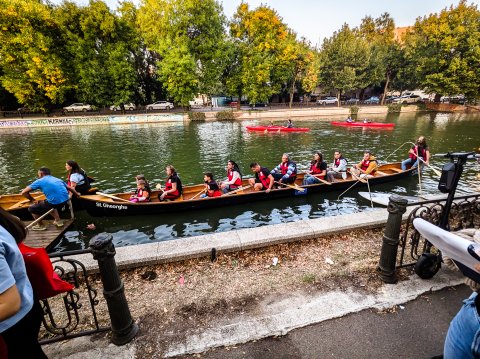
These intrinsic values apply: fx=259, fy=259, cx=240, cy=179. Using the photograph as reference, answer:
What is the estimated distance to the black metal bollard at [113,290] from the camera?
310cm

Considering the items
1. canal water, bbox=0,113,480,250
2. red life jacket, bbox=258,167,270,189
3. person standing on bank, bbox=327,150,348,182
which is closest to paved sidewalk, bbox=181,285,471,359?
canal water, bbox=0,113,480,250

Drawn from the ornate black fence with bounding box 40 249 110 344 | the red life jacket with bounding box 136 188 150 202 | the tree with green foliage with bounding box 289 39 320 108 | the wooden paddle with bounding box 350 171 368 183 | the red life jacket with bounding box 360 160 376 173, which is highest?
the tree with green foliage with bounding box 289 39 320 108

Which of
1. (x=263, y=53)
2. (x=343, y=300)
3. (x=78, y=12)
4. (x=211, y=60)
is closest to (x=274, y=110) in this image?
(x=263, y=53)

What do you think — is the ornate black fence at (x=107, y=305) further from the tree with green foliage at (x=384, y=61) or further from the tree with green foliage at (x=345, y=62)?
the tree with green foliage at (x=384, y=61)

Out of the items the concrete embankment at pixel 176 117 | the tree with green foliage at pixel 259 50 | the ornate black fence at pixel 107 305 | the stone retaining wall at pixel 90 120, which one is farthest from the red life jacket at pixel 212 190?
the tree with green foliage at pixel 259 50

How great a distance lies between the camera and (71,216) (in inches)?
372

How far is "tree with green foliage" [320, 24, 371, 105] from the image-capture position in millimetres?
47688

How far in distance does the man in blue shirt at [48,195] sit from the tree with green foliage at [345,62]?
50.6m

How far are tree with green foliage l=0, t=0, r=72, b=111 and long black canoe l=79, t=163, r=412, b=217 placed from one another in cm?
3492

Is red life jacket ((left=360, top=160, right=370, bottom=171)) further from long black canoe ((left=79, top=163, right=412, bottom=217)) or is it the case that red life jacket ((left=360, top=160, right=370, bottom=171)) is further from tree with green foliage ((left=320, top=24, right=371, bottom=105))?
tree with green foliage ((left=320, top=24, right=371, bottom=105))

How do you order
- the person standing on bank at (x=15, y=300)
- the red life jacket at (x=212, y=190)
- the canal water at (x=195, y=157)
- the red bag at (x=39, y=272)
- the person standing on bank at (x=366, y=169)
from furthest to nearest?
the person standing on bank at (x=366, y=169), the red life jacket at (x=212, y=190), the canal water at (x=195, y=157), the red bag at (x=39, y=272), the person standing on bank at (x=15, y=300)

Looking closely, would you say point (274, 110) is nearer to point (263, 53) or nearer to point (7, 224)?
point (263, 53)

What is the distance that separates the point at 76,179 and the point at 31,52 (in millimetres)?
34608

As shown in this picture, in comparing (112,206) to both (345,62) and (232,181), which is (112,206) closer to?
(232,181)
